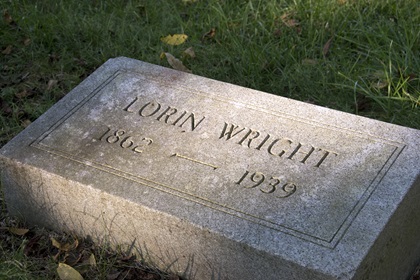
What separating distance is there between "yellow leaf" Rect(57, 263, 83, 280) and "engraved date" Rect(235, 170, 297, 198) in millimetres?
703

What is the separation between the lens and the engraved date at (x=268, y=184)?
261 cm

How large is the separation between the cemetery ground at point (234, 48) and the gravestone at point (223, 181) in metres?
0.38

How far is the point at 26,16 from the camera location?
4.48 m

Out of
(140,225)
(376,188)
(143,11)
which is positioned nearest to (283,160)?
(376,188)

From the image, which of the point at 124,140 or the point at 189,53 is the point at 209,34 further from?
the point at 124,140

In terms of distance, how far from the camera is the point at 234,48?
13.1ft

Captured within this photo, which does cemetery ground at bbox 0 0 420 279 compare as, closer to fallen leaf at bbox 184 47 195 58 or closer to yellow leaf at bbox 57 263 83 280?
fallen leaf at bbox 184 47 195 58

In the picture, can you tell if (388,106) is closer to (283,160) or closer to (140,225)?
(283,160)

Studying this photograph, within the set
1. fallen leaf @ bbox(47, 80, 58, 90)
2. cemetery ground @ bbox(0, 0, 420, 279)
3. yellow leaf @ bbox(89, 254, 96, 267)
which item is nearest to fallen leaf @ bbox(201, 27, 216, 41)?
cemetery ground @ bbox(0, 0, 420, 279)

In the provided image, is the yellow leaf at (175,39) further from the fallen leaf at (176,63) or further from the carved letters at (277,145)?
the carved letters at (277,145)

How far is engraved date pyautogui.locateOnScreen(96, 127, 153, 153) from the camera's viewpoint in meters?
2.90

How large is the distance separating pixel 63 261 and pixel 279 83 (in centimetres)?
153

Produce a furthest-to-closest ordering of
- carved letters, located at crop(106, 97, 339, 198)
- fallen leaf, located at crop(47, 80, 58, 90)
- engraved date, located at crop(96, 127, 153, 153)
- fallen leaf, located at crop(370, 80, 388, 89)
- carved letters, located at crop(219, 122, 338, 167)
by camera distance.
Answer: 1. fallen leaf, located at crop(47, 80, 58, 90)
2. fallen leaf, located at crop(370, 80, 388, 89)
3. engraved date, located at crop(96, 127, 153, 153)
4. carved letters, located at crop(219, 122, 338, 167)
5. carved letters, located at crop(106, 97, 339, 198)

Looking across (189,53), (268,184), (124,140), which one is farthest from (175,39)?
(268,184)
